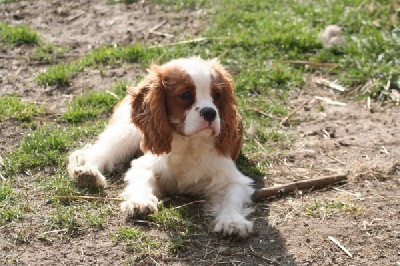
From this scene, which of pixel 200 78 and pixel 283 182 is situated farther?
pixel 283 182

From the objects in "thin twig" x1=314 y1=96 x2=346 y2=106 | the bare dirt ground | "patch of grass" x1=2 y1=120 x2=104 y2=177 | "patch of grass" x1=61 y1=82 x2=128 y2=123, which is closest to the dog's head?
the bare dirt ground

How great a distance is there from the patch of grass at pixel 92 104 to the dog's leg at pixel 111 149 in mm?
810

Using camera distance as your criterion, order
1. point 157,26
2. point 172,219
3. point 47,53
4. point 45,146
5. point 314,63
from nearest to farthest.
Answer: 1. point 172,219
2. point 45,146
3. point 314,63
4. point 47,53
5. point 157,26

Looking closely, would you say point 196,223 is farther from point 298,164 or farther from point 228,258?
point 298,164

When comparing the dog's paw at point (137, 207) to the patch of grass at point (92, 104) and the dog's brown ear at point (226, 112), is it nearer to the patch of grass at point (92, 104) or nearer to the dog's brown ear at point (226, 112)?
the dog's brown ear at point (226, 112)

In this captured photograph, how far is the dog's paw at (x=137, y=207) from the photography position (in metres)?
5.82

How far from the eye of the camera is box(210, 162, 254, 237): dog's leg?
5.68m

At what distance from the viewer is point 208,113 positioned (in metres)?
5.84

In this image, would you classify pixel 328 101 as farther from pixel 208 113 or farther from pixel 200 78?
pixel 208 113

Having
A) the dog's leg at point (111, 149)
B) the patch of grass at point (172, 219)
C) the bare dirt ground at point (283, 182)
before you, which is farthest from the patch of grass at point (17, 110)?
the patch of grass at point (172, 219)

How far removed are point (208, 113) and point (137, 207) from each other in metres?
0.91

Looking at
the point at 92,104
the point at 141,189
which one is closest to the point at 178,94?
the point at 141,189

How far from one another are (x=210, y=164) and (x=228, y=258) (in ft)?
3.95

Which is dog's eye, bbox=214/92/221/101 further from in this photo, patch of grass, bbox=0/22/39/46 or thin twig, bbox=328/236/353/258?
patch of grass, bbox=0/22/39/46
